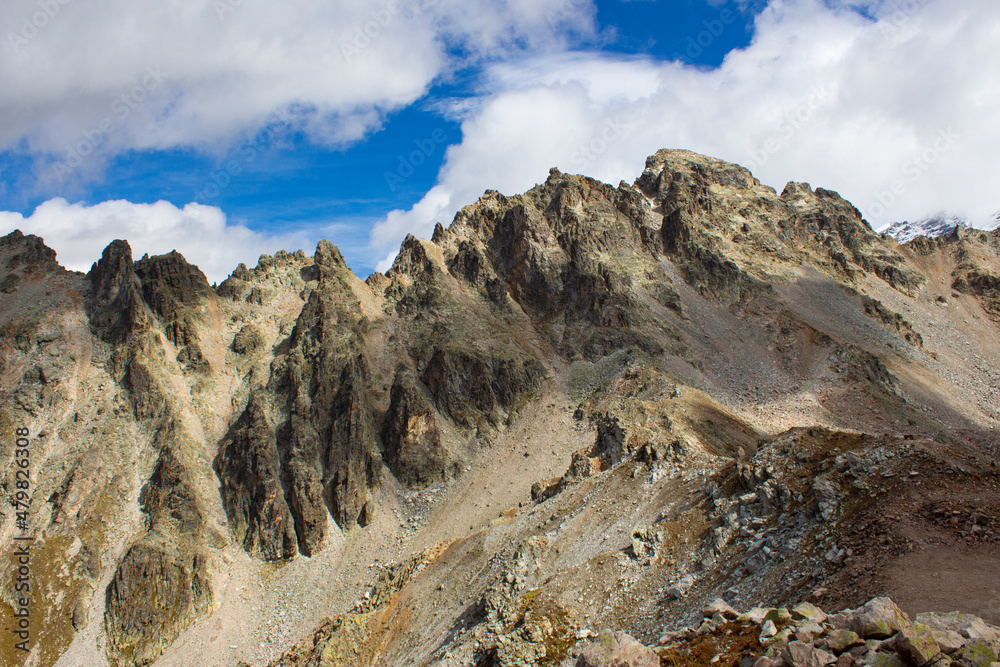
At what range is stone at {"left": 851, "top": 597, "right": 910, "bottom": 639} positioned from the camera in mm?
12547

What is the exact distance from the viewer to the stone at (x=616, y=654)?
1593cm

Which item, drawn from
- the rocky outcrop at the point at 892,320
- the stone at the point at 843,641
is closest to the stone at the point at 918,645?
the stone at the point at 843,641

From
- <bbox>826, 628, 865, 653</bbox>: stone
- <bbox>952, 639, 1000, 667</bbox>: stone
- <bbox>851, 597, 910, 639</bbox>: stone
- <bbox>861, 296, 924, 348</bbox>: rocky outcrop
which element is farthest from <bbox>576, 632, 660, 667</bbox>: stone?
<bbox>861, 296, 924, 348</bbox>: rocky outcrop

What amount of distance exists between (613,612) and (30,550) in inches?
2316

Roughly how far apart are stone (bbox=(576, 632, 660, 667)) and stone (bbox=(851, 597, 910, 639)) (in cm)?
545

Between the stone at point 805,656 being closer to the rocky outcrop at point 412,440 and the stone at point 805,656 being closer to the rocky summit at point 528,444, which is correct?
the rocky summit at point 528,444

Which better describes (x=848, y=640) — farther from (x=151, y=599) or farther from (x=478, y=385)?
(x=478, y=385)

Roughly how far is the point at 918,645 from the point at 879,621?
1.53 meters

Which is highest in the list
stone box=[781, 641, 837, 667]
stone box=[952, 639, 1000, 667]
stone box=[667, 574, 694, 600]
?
stone box=[781, 641, 837, 667]

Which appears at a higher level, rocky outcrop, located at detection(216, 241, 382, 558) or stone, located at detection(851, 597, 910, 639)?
rocky outcrop, located at detection(216, 241, 382, 558)

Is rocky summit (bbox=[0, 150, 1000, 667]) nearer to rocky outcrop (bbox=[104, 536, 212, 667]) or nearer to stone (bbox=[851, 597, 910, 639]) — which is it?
stone (bbox=[851, 597, 910, 639])

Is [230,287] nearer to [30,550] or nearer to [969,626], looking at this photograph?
[30,550]

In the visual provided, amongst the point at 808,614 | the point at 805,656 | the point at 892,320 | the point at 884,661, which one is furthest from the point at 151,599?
the point at 892,320

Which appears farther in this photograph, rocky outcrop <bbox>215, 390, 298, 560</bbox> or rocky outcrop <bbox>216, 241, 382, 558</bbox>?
rocky outcrop <bbox>216, 241, 382, 558</bbox>
